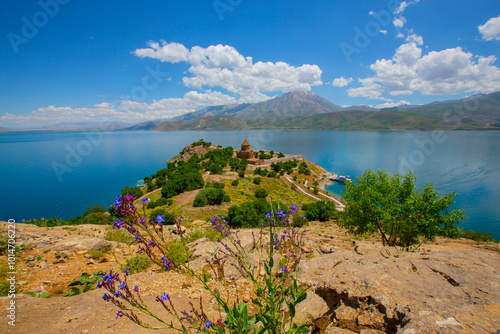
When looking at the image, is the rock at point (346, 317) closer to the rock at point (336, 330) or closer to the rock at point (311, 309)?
the rock at point (336, 330)

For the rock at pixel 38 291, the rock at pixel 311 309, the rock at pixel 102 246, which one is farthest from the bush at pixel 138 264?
the rock at pixel 311 309

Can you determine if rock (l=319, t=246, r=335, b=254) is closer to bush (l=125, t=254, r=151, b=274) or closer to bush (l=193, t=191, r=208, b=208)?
bush (l=125, t=254, r=151, b=274)

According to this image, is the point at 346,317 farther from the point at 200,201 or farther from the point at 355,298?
the point at 200,201

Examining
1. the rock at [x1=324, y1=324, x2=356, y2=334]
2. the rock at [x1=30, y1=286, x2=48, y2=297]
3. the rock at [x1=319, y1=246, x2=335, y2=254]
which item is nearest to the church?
the rock at [x1=319, y1=246, x2=335, y2=254]

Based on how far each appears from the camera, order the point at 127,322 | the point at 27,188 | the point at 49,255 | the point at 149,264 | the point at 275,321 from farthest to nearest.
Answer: the point at 27,188 → the point at 49,255 → the point at 149,264 → the point at 127,322 → the point at 275,321

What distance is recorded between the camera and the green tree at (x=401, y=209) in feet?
35.9

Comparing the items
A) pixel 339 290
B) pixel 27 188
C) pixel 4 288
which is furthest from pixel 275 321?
pixel 27 188

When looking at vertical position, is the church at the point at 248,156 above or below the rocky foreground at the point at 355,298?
below

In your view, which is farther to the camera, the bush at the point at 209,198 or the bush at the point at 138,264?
the bush at the point at 209,198

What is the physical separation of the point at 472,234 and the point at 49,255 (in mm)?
32536

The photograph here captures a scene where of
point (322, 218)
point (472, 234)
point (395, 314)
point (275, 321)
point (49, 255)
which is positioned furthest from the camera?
point (322, 218)

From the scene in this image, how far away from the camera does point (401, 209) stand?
12.1 m

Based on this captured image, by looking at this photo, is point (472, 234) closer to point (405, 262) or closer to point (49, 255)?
point (405, 262)

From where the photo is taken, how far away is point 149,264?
7.66 meters
